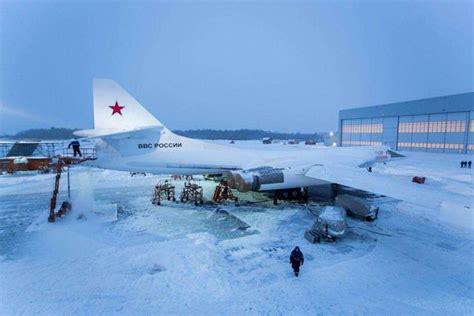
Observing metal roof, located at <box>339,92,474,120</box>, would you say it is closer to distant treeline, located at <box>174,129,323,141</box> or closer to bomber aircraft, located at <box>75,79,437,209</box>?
bomber aircraft, located at <box>75,79,437,209</box>

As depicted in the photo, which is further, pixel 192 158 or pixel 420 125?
pixel 420 125

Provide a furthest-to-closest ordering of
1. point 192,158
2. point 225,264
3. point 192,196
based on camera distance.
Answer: point 192,196 < point 192,158 < point 225,264

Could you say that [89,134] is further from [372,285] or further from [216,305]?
[372,285]

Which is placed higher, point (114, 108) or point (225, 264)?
point (114, 108)

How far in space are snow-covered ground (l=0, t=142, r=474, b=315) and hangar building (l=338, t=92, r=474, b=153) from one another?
39.5m

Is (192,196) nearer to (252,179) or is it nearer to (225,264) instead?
(252,179)

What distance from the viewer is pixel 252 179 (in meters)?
12.3

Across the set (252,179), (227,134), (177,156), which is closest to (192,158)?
(177,156)

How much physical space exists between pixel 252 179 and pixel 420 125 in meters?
50.3

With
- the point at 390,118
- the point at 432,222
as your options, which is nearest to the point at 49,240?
the point at 432,222

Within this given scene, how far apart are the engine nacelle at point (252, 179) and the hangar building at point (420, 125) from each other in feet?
150

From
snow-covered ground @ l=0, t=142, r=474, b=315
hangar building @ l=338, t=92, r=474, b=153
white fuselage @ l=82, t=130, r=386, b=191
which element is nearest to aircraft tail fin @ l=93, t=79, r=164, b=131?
white fuselage @ l=82, t=130, r=386, b=191

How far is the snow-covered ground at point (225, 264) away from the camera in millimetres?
6117

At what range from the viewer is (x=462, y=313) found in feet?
19.4
